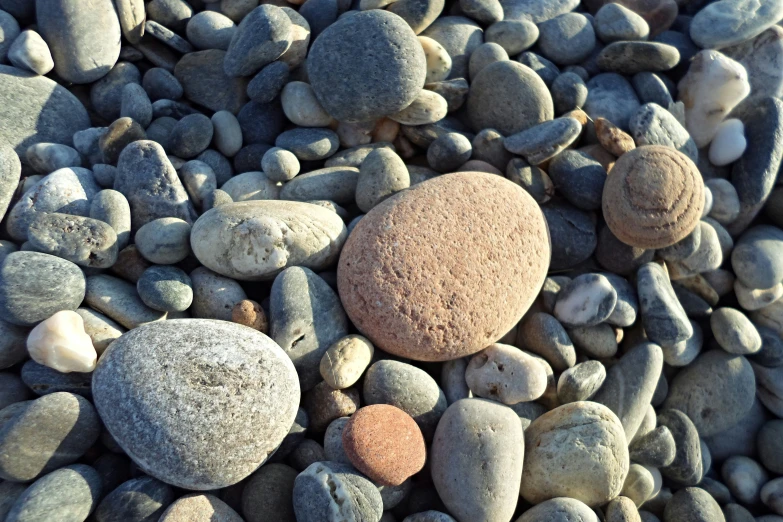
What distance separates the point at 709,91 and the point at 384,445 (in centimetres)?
301

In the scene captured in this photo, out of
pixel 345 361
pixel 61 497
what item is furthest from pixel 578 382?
pixel 61 497

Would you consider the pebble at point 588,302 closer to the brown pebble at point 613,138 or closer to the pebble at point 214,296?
the brown pebble at point 613,138

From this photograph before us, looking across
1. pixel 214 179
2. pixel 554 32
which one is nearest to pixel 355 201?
pixel 214 179

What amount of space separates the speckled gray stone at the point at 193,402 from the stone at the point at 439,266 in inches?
21.5

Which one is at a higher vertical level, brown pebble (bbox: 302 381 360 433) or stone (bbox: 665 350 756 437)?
brown pebble (bbox: 302 381 360 433)

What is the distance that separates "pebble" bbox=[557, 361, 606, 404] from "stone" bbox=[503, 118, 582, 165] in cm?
116

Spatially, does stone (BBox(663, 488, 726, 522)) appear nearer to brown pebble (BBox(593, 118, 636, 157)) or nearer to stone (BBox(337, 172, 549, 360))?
stone (BBox(337, 172, 549, 360))

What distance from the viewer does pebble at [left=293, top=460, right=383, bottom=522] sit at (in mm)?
2094

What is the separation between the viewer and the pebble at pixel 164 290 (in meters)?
2.49

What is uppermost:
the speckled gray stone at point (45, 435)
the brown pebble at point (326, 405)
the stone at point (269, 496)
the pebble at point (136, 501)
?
the speckled gray stone at point (45, 435)

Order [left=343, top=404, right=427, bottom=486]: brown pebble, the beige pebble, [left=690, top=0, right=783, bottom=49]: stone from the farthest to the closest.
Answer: [left=690, top=0, right=783, bottom=49]: stone → the beige pebble → [left=343, top=404, right=427, bottom=486]: brown pebble

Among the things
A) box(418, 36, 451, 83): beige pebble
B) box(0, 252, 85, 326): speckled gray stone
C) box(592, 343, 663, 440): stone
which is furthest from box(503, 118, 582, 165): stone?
box(0, 252, 85, 326): speckled gray stone

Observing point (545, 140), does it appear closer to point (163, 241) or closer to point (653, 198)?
point (653, 198)

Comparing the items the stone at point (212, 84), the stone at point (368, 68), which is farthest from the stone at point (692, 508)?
the stone at point (212, 84)
